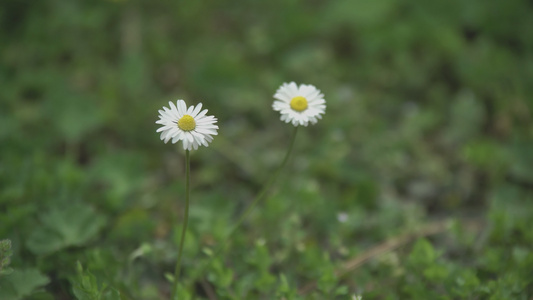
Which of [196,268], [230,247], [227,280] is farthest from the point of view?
[230,247]

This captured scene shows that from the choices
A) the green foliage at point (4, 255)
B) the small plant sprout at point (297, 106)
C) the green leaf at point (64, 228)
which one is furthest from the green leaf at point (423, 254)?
the green foliage at point (4, 255)

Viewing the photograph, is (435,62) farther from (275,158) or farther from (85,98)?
(85,98)

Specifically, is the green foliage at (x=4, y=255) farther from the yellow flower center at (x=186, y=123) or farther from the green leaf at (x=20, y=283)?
the yellow flower center at (x=186, y=123)

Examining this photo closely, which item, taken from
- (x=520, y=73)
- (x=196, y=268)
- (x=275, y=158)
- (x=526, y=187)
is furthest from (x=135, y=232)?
(x=520, y=73)

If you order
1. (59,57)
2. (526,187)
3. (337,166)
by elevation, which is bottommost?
A: (337,166)

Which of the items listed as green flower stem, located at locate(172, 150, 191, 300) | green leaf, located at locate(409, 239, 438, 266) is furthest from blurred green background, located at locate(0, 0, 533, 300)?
green flower stem, located at locate(172, 150, 191, 300)

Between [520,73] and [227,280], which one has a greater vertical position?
[520,73]
